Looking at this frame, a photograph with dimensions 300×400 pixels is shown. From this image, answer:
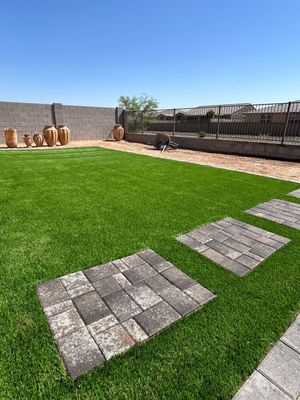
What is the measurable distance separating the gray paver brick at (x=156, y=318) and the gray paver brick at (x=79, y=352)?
35 centimetres

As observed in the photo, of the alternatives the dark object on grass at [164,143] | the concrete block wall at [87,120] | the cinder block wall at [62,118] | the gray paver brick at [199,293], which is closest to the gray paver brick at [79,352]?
the gray paver brick at [199,293]

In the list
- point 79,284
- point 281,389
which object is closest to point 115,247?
point 79,284

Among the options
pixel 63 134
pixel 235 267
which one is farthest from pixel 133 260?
pixel 63 134

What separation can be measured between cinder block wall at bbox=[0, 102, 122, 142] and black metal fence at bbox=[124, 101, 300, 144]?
2.76 metres

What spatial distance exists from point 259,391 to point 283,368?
241 mm

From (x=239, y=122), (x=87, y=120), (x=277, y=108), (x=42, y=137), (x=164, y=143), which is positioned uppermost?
(x=277, y=108)

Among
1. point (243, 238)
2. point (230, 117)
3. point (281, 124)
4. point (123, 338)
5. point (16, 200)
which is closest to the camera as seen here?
point (123, 338)

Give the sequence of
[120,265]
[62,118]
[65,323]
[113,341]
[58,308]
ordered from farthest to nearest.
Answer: [62,118]
[120,265]
[58,308]
[65,323]
[113,341]

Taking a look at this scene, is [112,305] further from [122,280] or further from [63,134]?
[63,134]

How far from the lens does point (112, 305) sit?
1770 millimetres

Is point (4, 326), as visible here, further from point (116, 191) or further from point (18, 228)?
point (116, 191)

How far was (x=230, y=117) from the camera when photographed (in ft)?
34.9

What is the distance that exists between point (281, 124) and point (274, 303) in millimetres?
9008

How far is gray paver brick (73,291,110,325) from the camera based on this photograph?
1646 mm
